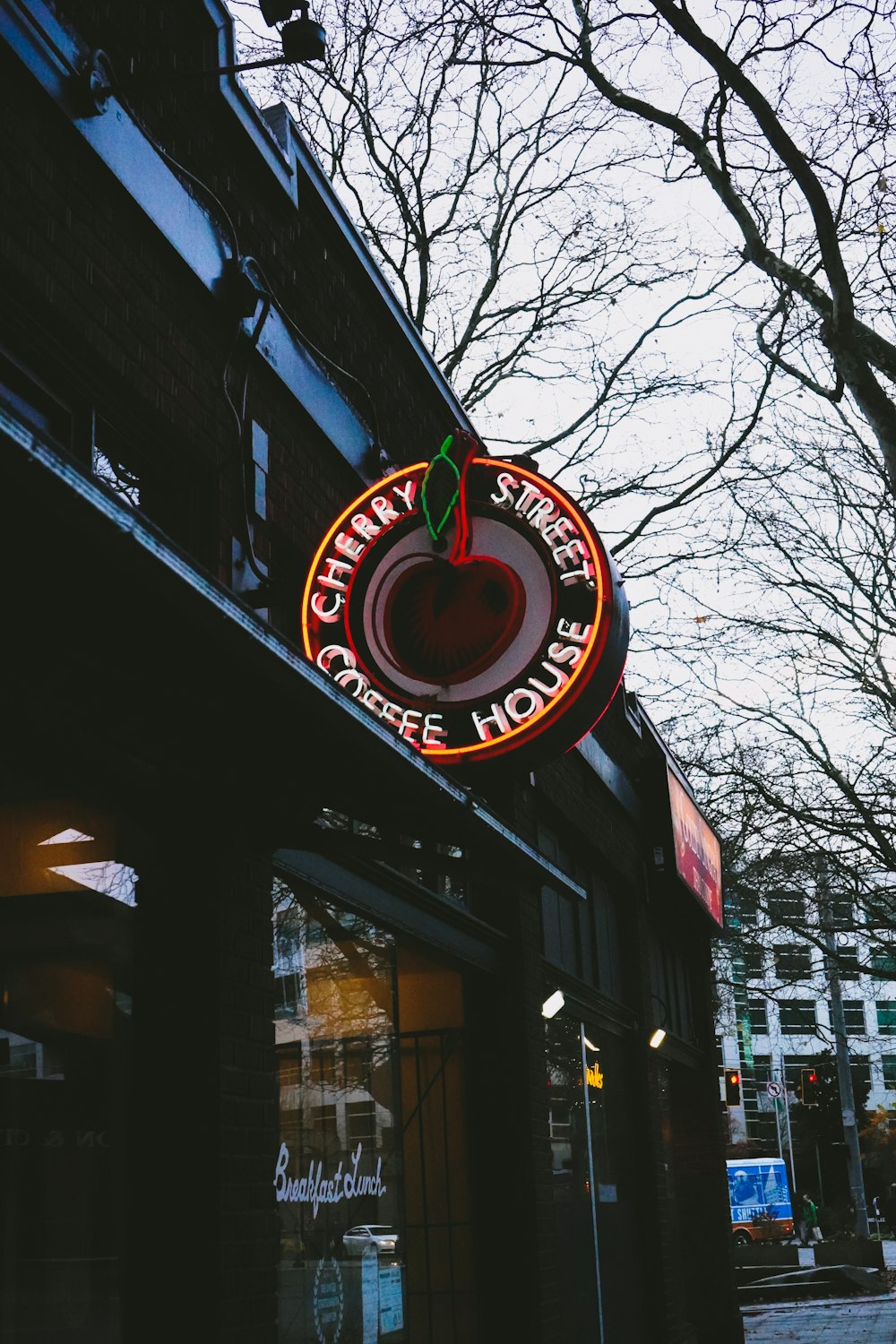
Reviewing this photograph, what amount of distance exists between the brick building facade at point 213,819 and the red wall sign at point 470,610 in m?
0.27

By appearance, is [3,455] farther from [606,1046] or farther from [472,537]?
[606,1046]

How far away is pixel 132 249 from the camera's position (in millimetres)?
5188

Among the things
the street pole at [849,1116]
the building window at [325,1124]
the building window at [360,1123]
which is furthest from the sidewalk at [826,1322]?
the building window at [325,1124]

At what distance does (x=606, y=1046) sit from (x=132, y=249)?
7910 mm

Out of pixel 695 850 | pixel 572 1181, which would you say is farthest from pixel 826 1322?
pixel 572 1181

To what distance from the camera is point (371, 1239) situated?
238 inches

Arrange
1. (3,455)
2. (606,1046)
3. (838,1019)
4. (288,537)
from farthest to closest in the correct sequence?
1. (838,1019)
2. (606,1046)
3. (288,537)
4. (3,455)

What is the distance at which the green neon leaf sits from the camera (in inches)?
259

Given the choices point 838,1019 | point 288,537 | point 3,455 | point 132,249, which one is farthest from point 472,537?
point 838,1019

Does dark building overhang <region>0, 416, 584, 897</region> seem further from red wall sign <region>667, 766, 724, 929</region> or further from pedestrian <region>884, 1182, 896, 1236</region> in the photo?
pedestrian <region>884, 1182, 896, 1236</region>

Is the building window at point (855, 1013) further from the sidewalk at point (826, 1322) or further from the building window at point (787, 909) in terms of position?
the sidewalk at point (826, 1322)

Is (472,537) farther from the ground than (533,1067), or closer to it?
farther from the ground

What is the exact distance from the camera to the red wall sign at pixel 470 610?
627cm

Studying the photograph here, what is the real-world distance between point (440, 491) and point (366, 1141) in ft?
9.64
